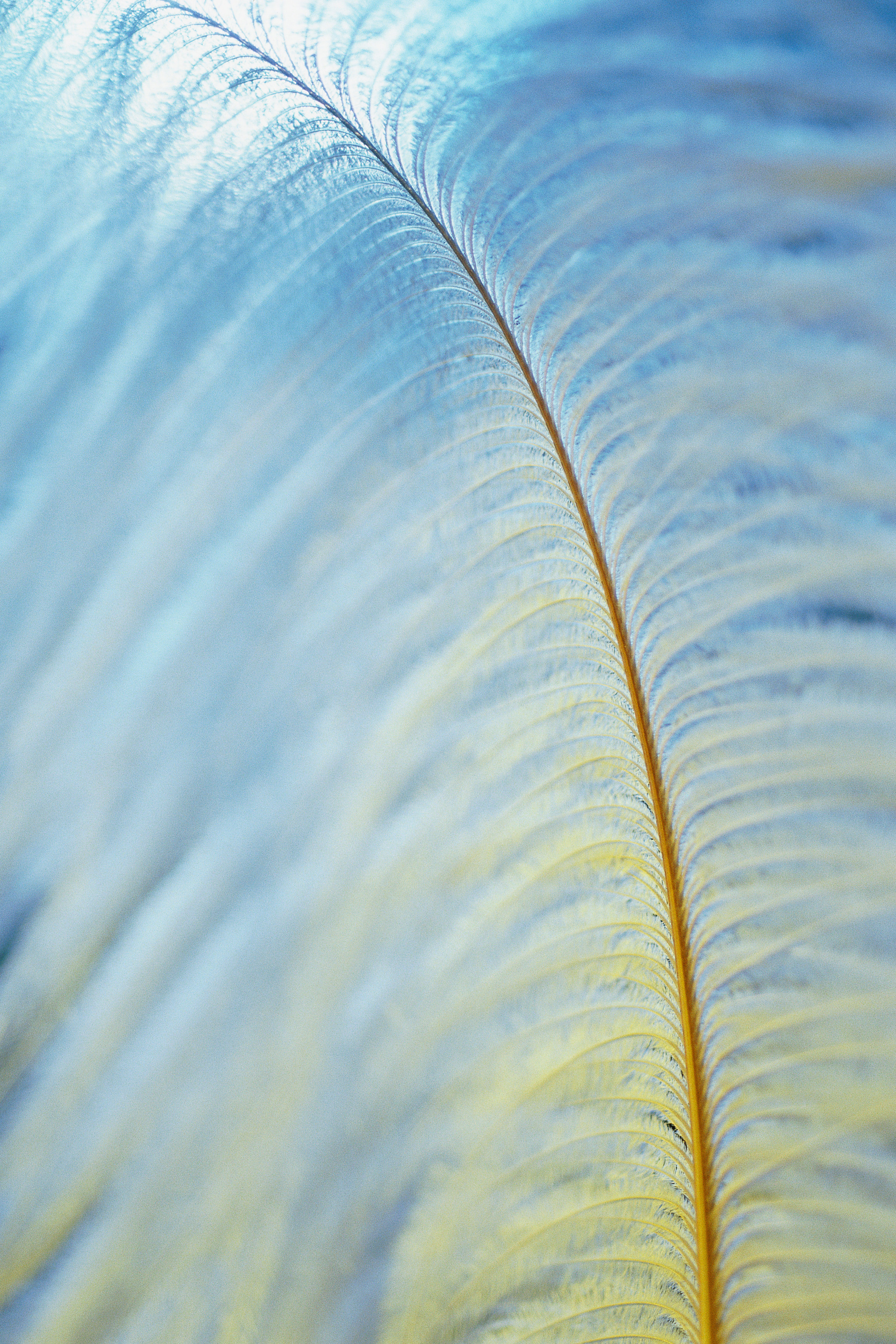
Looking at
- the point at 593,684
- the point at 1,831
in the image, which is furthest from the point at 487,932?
the point at 1,831

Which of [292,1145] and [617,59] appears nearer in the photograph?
[292,1145]

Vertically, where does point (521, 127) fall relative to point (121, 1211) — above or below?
above

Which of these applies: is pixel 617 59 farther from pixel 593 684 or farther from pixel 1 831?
pixel 1 831

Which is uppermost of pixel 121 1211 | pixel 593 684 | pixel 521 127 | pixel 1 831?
pixel 521 127
